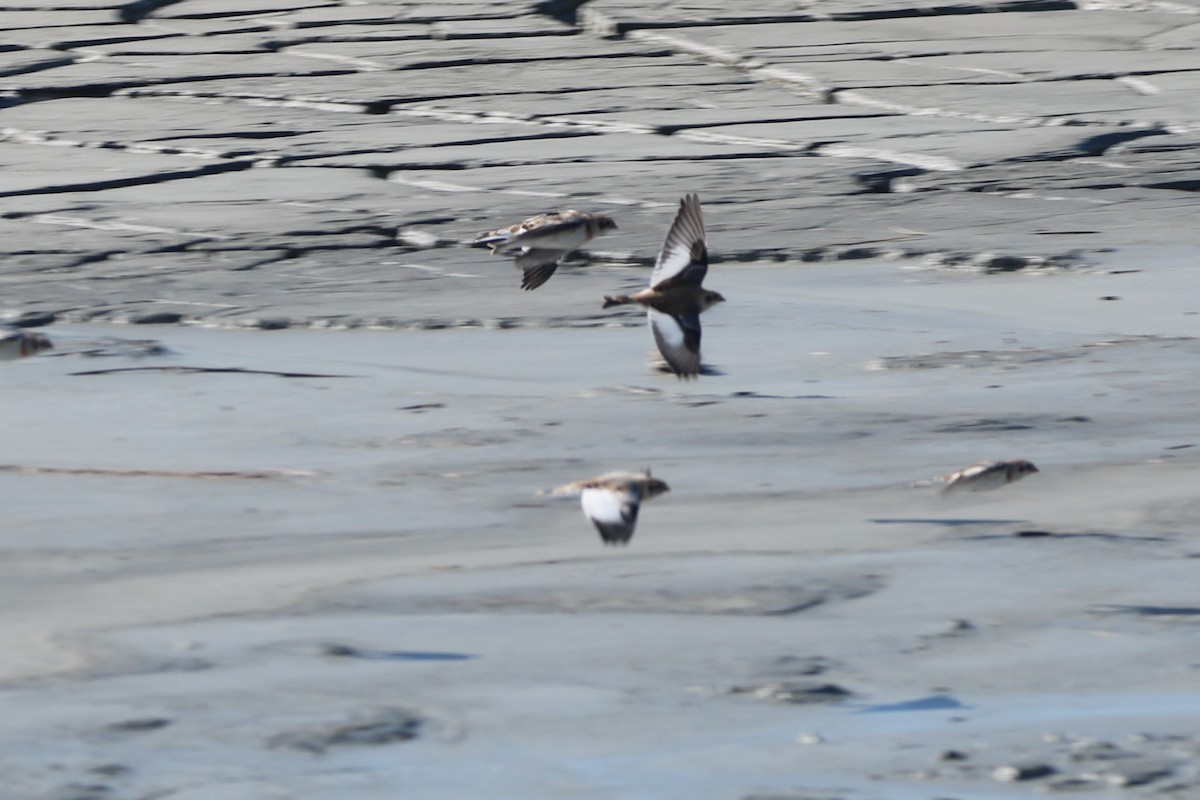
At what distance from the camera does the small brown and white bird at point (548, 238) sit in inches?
134

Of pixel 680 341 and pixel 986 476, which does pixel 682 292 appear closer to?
pixel 680 341

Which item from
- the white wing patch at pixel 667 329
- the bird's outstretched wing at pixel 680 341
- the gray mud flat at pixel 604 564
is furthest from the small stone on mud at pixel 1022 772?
the white wing patch at pixel 667 329

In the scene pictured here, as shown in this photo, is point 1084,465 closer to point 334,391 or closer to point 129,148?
point 334,391

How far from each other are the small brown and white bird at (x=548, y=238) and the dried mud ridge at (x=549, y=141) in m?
0.35

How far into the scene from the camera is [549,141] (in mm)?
6301

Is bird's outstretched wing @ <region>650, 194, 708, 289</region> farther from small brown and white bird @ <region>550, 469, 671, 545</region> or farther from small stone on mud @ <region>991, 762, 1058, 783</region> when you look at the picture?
small stone on mud @ <region>991, 762, 1058, 783</region>

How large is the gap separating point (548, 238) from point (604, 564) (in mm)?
1134

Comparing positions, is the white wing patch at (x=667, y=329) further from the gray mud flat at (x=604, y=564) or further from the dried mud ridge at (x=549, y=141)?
the dried mud ridge at (x=549, y=141)

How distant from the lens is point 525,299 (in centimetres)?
423

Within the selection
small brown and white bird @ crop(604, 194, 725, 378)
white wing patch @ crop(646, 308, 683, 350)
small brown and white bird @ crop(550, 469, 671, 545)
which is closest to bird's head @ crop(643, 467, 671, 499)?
small brown and white bird @ crop(550, 469, 671, 545)

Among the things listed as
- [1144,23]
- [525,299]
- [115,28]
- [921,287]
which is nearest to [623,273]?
[525,299]

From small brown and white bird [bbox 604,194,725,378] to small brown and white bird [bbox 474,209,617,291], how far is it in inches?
5.9

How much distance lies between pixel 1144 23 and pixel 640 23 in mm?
1898

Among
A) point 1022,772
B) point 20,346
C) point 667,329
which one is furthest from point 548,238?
point 1022,772
